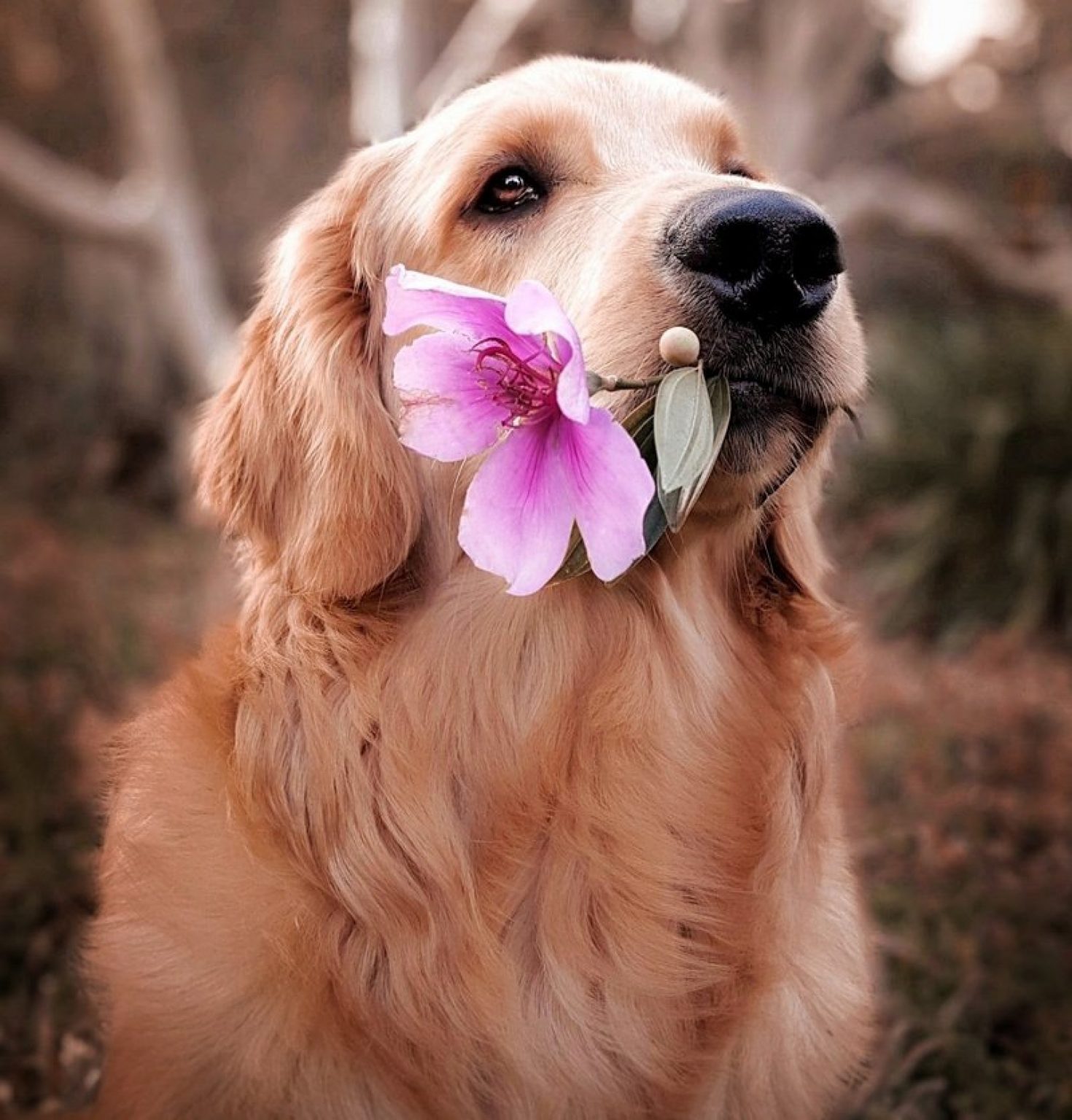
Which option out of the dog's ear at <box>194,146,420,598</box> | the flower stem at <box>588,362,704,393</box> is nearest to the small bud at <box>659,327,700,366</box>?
the flower stem at <box>588,362,704,393</box>

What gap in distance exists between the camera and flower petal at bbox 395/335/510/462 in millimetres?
1646

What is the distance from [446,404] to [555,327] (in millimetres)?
255

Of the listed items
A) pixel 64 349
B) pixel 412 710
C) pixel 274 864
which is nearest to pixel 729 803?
pixel 412 710

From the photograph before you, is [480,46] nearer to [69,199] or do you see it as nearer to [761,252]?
[69,199]

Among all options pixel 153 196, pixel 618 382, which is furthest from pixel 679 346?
pixel 153 196

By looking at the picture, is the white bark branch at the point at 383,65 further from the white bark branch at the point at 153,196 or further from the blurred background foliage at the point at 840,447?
the white bark branch at the point at 153,196

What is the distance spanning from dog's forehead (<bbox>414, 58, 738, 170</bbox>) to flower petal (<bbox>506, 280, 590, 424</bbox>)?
3.01 ft

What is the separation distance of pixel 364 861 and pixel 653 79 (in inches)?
63.1

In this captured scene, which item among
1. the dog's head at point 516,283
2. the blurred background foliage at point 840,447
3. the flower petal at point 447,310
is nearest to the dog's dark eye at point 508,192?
the dog's head at point 516,283

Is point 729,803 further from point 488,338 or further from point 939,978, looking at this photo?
point 939,978

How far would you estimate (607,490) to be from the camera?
1559 mm

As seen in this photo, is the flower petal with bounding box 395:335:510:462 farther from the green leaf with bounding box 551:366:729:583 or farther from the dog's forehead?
the dog's forehead

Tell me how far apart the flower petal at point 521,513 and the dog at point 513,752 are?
1.03 ft

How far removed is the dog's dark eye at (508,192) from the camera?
7.52 feet
